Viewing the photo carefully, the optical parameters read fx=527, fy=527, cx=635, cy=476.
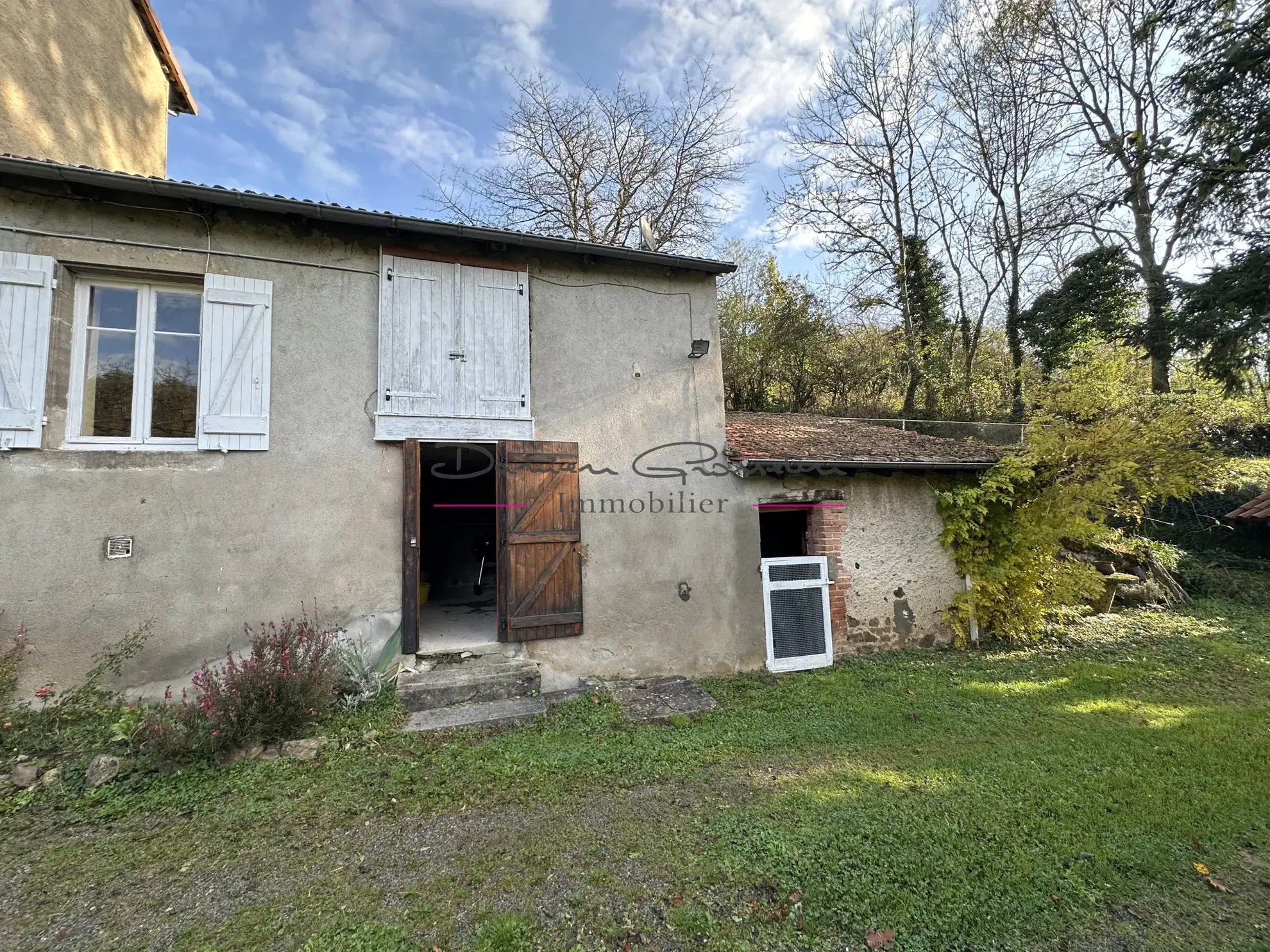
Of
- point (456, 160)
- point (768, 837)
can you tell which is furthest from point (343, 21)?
point (768, 837)

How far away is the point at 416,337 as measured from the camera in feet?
16.8

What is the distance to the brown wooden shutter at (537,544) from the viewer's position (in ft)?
17.1

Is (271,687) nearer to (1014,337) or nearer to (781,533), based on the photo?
(781,533)

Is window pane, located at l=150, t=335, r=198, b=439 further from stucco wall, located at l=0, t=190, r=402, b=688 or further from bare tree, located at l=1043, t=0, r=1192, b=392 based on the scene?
bare tree, located at l=1043, t=0, r=1192, b=392

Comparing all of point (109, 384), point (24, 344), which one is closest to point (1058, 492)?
point (109, 384)

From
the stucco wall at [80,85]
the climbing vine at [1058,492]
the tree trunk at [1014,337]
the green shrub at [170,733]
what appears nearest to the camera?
the green shrub at [170,733]

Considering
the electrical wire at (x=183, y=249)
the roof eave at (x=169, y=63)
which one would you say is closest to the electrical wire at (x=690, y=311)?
the electrical wire at (x=183, y=249)

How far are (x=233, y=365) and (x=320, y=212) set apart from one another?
5.05ft

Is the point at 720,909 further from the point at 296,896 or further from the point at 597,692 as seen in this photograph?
the point at 597,692

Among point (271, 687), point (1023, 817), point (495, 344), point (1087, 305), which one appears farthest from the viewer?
point (1087, 305)

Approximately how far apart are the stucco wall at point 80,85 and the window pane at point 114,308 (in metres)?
2.07

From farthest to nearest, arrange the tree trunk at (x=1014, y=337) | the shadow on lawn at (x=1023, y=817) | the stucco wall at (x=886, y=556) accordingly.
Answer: the tree trunk at (x=1014, y=337) → the stucco wall at (x=886, y=556) → the shadow on lawn at (x=1023, y=817)

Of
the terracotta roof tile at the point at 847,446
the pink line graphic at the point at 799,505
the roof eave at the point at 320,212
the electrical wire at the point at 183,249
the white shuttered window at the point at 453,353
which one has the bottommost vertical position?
the pink line graphic at the point at 799,505

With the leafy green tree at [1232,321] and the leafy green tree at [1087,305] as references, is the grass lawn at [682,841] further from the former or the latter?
the leafy green tree at [1087,305]
